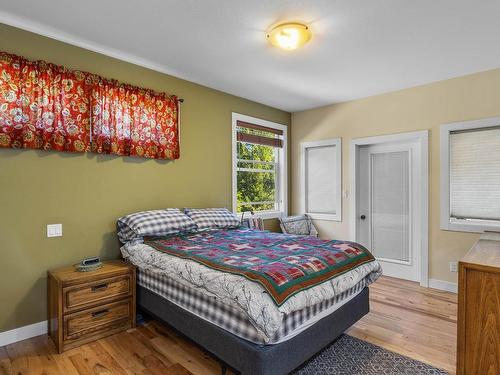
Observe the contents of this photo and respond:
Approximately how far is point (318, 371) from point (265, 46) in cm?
281

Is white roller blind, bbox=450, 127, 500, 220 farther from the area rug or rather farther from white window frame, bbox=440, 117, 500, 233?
the area rug

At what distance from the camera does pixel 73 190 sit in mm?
2713

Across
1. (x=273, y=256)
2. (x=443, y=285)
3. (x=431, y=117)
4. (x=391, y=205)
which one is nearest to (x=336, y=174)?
(x=391, y=205)

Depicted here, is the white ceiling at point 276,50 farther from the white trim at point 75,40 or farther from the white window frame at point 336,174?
the white window frame at point 336,174

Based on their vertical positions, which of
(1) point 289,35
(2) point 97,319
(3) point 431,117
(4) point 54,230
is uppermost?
(1) point 289,35

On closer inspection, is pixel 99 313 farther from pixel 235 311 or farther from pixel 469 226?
pixel 469 226

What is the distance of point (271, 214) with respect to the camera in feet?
15.7

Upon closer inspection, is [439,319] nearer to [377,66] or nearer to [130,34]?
[377,66]

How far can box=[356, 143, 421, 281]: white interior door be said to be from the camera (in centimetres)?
393

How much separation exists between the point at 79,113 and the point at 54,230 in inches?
43.6

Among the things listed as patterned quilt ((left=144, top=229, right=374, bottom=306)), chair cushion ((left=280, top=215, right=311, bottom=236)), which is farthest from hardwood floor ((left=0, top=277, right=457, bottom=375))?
chair cushion ((left=280, top=215, right=311, bottom=236))

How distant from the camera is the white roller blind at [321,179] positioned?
4715mm

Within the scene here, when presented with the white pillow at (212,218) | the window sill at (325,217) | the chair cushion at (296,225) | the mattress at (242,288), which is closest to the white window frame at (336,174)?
the window sill at (325,217)

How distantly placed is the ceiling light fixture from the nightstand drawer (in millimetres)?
2720
